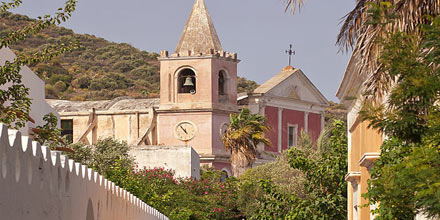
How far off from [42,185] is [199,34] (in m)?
56.0

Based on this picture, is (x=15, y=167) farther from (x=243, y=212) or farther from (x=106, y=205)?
(x=243, y=212)

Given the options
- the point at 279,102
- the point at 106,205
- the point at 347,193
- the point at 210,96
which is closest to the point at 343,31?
the point at 106,205

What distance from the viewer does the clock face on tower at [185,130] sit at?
65.1 m

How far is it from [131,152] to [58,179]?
42.4 metres

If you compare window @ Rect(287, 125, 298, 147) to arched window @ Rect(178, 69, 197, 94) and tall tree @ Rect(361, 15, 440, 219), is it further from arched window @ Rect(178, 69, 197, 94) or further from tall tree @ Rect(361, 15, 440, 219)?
tall tree @ Rect(361, 15, 440, 219)

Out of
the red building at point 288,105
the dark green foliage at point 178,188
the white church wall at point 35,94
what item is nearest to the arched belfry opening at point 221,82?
the red building at point 288,105

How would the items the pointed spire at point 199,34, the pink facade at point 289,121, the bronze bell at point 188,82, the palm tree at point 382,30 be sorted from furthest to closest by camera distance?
1. the pink facade at point 289,121
2. the pointed spire at point 199,34
3. the bronze bell at point 188,82
4. the palm tree at point 382,30

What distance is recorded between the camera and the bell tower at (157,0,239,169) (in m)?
64.3

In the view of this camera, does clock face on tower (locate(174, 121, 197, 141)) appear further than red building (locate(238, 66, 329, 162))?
No

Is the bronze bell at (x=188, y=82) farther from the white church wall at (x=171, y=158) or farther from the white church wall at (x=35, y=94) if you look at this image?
the white church wall at (x=35, y=94)

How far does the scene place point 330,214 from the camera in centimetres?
2336

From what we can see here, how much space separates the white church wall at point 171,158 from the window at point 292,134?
20664 millimetres

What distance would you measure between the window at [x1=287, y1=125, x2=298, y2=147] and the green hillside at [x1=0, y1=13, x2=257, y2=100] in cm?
2623

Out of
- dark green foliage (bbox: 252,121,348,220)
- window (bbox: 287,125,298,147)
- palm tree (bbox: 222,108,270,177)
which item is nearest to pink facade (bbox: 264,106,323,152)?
window (bbox: 287,125,298,147)
